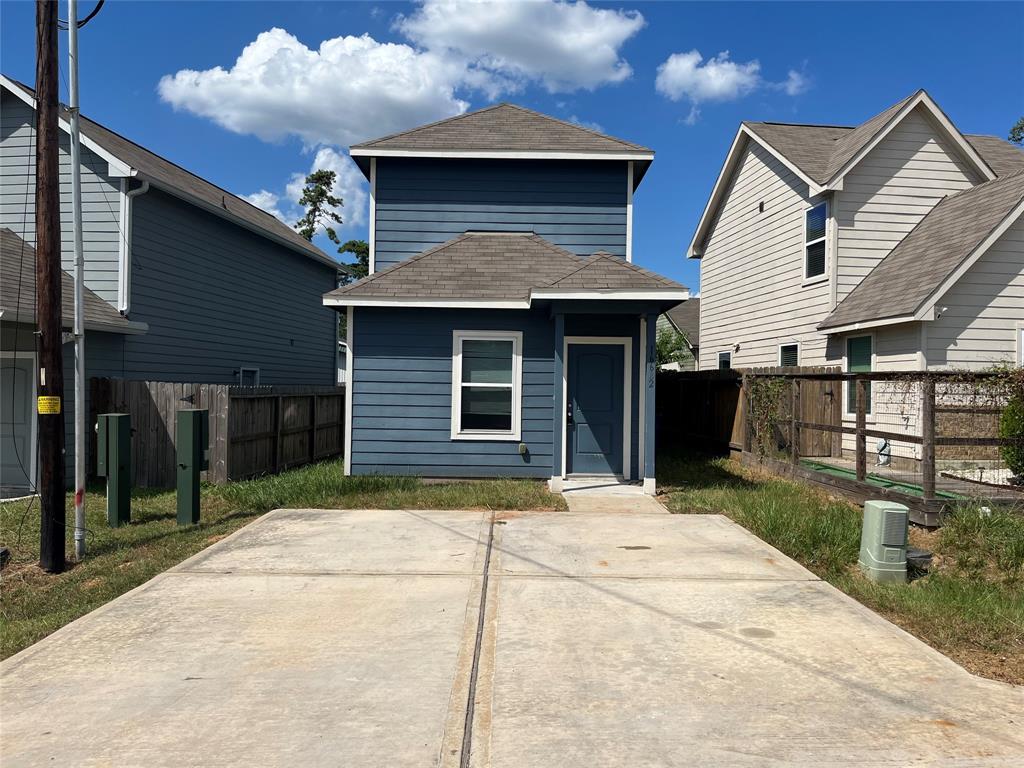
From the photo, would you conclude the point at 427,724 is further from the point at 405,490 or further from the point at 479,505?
the point at 405,490

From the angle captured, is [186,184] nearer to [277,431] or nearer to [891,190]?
[277,431]

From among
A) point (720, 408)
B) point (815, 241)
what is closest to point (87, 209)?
point (720, 408)

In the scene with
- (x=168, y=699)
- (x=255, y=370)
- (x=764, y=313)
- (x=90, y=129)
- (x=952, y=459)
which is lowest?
(x=168, y=699)

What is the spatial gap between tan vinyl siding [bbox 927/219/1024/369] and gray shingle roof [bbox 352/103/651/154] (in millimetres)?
5884

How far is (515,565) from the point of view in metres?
6.25

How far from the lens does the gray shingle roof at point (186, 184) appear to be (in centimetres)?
1251

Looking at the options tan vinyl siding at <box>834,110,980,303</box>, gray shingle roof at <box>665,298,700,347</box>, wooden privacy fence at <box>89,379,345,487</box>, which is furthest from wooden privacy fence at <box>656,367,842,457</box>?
gray shingle roof at <box>665,298,700,347</box>

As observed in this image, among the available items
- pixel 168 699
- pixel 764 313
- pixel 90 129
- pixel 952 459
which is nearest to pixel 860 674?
pixel 168 699

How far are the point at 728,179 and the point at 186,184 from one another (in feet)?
45.9

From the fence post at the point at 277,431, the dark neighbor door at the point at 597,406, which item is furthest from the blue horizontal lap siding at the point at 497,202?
the fence post at the point at 277,431

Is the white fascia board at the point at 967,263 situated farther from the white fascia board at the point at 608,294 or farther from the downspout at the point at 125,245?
the downspout at the point at 125,245

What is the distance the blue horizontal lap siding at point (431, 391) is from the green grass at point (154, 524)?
41cm

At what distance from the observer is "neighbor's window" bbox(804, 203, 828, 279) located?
14.3 metres

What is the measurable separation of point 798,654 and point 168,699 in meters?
3.80
